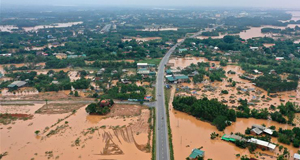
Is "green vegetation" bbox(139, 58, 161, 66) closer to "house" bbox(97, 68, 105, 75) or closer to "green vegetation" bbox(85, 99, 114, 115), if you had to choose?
"house" bbox(97, 68, 105, 75)

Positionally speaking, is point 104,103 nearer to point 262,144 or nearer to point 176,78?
point 176,78

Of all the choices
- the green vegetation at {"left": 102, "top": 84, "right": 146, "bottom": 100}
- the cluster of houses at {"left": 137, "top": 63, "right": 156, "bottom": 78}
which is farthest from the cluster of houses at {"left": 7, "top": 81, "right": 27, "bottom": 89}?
the cluster of houses at {"left": 137, "top": 63, "right": 156, "bottom": 78}

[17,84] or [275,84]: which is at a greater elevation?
[275,84]

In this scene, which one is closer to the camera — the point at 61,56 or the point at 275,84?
the point at 275,84

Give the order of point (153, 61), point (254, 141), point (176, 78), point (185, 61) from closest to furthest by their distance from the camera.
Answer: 1. point (254, 141)
2. point (176, 78)
3. point (153, 61)
4. point (185, 61)

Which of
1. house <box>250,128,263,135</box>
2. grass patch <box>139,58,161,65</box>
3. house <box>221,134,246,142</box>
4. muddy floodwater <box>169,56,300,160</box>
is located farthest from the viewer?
grass patch <box>139,58,161,65</box>

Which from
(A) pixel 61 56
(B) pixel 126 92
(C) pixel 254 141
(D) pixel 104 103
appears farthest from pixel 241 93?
(A) pixel 61 56

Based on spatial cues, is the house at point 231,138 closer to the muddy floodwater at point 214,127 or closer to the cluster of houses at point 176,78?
the muddy floodwater at point 214,127
